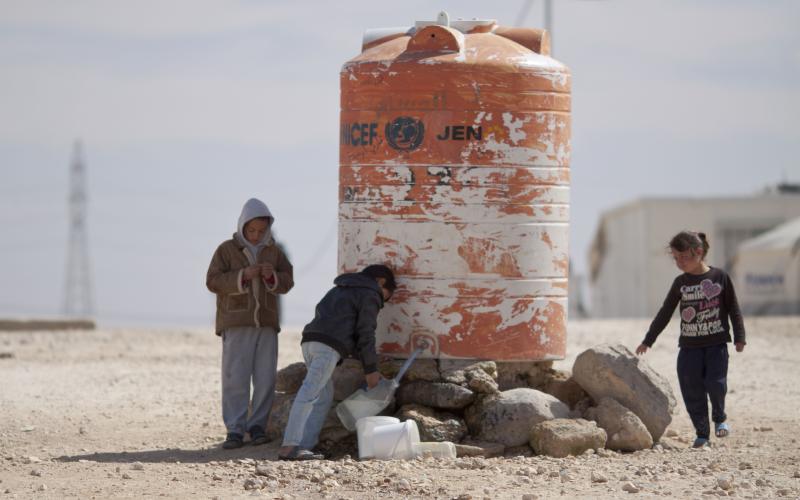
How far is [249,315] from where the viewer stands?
985 cm

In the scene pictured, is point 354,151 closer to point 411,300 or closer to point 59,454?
point 411,300

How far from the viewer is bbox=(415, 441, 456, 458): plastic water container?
358 inches

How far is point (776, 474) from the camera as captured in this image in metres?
8.46

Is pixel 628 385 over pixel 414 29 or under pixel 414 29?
under

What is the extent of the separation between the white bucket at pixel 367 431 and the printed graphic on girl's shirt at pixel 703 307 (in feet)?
7.45

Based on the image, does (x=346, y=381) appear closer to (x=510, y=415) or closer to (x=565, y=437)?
(x=510, y=415)

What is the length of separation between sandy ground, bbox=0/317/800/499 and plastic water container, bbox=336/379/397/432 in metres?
0.54

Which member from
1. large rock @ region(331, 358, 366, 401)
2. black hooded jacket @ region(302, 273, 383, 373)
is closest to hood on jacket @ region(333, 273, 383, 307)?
black hooded jacket @ region(302, 273, 383, 373)

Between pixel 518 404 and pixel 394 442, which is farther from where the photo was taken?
pixel 518 404

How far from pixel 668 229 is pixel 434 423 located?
94.0 feet

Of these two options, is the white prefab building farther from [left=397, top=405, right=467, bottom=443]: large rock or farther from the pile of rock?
[left=397, top=405, right=467, bottom=443]: large rock

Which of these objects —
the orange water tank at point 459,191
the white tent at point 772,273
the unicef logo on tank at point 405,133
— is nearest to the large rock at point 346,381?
the orange water tank at point 459,191

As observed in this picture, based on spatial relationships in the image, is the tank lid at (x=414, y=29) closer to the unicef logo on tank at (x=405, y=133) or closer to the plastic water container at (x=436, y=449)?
the unicef logo on tank at (x=405, y=133)

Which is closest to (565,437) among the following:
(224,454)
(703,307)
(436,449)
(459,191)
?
(436,449)
